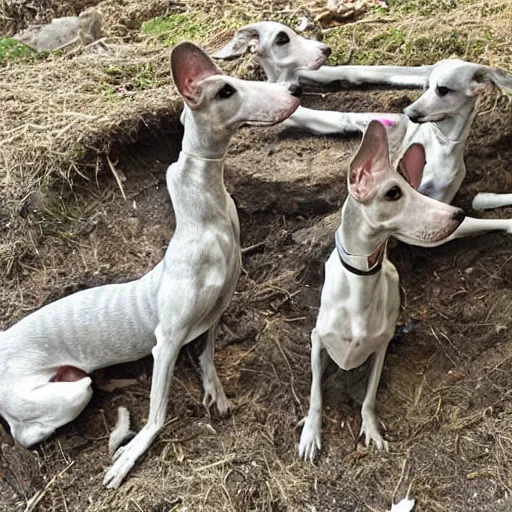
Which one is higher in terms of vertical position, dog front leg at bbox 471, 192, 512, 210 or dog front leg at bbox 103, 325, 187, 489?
dog front leg at bbox 103, 325, 187, 489

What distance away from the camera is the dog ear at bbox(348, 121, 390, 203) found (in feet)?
8.34

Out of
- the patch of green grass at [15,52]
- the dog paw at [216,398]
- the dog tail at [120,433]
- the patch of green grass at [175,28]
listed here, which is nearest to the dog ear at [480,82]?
the dog paw at [216,398]

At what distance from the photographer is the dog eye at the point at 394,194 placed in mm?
2557

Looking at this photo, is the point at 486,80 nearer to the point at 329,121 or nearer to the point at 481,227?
the point at 481,227

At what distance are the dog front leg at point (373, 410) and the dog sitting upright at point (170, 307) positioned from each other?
2.04 feet

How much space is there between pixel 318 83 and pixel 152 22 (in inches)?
93.4

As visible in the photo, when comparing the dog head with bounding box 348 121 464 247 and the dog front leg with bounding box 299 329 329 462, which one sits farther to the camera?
the dog front leg with bounding box 299 329 329 462

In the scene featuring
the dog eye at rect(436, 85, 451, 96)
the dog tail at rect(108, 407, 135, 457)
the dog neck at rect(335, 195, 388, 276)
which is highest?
the dog neck at rect(335, 195, 388, 276)

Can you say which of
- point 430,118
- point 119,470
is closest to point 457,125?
point 430,118

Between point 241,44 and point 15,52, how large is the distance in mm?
2319

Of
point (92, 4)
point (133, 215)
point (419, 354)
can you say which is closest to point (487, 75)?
point (419, 354)

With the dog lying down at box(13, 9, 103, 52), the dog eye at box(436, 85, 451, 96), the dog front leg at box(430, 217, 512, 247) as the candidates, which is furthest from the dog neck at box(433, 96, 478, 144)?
the dog lying down at box(13, 9, 103, 52)

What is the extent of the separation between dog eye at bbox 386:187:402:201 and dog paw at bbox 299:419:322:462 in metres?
1.10

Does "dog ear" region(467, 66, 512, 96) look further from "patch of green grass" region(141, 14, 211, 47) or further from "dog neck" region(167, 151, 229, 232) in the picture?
"patch of green grass" region(141, 14, 211, 47)
